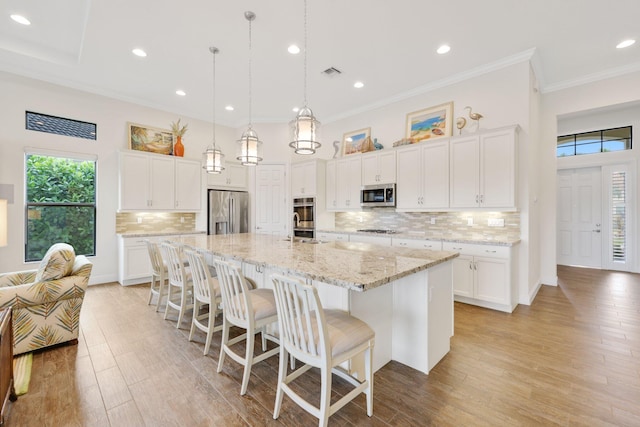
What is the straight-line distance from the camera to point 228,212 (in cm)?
608

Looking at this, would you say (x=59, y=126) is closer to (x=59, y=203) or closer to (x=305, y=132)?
(x=59, y=203)

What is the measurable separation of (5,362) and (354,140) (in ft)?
Result: 17.6

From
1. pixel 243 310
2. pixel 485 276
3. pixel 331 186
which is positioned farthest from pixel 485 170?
pixel 243 310

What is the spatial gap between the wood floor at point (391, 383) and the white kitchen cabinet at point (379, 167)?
2603 mm

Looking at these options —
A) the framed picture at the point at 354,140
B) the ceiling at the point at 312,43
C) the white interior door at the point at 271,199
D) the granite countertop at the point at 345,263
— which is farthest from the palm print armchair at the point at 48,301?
the framed picture at the point at 354,140

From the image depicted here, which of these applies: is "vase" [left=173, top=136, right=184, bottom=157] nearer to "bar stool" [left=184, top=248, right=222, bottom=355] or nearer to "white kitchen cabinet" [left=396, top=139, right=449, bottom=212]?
"bar stool" [left=184, top=248, right=222, bottom=355]

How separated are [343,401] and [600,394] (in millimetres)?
1837

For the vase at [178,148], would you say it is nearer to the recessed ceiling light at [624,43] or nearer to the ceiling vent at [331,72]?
the ceiling vent at [331,72]

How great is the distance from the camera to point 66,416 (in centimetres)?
176

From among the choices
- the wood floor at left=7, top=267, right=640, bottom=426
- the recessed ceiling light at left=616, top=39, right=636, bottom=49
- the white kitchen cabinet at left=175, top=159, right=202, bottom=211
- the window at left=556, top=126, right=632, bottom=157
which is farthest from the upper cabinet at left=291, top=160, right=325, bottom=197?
the window at left=556, top=126, right=632, bottom=157

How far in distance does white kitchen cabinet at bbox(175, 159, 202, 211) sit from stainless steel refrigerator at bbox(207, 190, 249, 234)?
28 cm

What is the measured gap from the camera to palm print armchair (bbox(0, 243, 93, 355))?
240 centimetres

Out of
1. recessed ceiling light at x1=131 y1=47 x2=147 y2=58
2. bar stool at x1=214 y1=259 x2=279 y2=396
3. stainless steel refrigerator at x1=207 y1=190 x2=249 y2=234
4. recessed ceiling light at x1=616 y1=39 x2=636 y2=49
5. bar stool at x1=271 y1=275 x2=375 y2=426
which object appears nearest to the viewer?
bar stool at x1=271 y1=275 x2=375 y2=426

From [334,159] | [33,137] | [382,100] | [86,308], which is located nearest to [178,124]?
[33,137]
